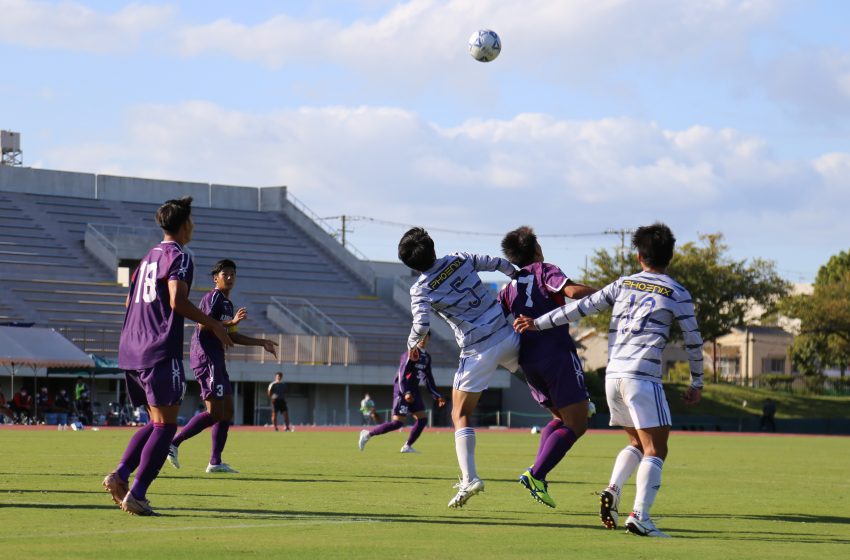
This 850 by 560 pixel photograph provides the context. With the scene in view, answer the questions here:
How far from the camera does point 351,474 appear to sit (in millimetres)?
15609

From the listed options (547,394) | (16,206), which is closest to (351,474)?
(547,394)

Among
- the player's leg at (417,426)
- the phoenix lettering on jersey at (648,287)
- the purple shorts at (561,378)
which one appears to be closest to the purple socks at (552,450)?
the purple shorts at (561,378)

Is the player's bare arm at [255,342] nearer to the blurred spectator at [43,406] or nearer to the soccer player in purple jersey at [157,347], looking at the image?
the soccer player in purple jersey at [157,347]

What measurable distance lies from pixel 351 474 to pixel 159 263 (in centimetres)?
656

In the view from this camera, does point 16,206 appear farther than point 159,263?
Yes

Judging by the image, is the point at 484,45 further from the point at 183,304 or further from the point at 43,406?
the point at 43,406

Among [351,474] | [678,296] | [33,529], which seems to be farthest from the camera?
[351,474]

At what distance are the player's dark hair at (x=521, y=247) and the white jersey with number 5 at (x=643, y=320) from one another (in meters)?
1.71

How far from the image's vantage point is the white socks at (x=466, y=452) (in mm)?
10477

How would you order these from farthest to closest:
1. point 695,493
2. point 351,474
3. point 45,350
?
point 45,350 → point 351,474 → point 695,493

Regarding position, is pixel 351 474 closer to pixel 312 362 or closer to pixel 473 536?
pixel 473 536

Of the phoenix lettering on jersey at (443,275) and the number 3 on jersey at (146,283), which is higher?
the phoenix lettering on jersey at (443,275)

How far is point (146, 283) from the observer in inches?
378

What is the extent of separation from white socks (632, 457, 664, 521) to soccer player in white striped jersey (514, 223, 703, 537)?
42 millimetres
